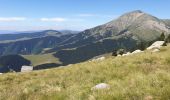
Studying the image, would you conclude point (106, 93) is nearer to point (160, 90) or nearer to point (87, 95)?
point (87, 95)

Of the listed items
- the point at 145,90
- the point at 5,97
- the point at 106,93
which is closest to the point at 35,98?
the point at 5,97

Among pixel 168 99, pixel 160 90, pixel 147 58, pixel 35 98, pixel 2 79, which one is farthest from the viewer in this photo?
pixel 147 58

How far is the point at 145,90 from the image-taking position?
30.5 feet

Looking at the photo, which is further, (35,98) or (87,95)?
(35,98)

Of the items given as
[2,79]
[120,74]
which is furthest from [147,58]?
[2,79]

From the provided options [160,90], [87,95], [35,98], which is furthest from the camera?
[35,98]

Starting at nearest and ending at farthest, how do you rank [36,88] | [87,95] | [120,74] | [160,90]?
[160,90] < [87,95] < [36,88] < [120,74]

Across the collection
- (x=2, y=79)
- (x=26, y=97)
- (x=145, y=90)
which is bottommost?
(x=2, y=79)

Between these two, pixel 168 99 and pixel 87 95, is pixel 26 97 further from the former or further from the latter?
pixel 168 99

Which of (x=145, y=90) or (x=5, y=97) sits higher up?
(x=145, y=90)

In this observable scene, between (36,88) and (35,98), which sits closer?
(35,98)

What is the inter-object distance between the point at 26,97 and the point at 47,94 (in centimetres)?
81

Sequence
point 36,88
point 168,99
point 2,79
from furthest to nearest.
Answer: point 2,79, point 36,88, point 168,99

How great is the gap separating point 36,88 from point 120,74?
14.1ft
